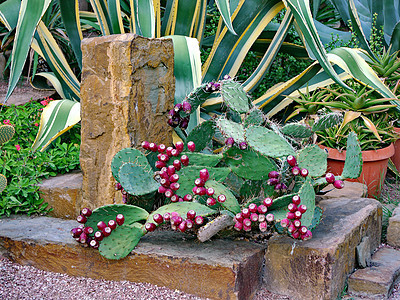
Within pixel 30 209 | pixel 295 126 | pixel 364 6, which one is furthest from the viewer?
pixel 364 6

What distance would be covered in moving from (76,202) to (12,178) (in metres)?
0.35

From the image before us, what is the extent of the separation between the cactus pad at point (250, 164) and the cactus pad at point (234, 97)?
0.18m

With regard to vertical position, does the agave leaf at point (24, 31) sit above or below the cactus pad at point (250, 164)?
above

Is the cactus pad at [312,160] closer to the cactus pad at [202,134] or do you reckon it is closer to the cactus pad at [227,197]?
the cactus pad at [227,197]

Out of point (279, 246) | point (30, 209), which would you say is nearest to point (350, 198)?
point (279, 246)

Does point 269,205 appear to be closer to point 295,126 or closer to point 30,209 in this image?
point 295,126

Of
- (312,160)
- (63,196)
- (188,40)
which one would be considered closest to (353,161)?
(312,160)

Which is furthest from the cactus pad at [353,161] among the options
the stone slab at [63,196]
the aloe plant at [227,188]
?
the stone slab at [63,196]

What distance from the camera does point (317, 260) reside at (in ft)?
5.26

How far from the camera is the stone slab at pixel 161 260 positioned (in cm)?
160

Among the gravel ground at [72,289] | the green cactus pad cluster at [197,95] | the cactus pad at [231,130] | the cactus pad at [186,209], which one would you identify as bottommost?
the gravel ground at [72,289]

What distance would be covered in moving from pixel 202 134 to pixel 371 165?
3.54ft

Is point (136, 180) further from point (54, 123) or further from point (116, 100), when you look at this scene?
point (54, 123)

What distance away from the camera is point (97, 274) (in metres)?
1.78
